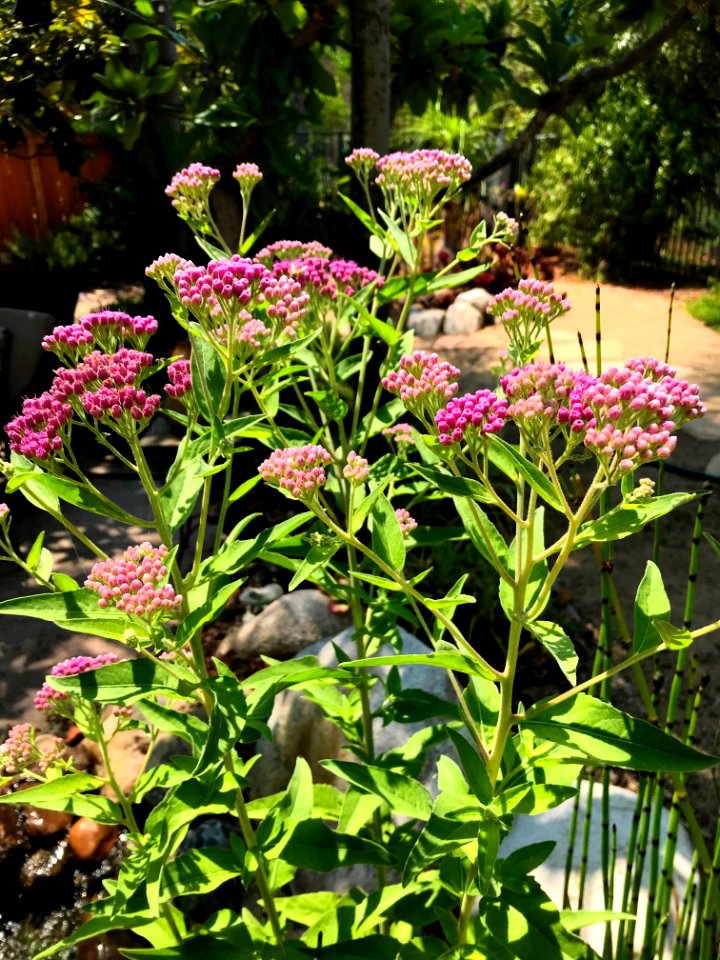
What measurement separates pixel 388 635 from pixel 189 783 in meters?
0.57

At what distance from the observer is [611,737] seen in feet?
3.91

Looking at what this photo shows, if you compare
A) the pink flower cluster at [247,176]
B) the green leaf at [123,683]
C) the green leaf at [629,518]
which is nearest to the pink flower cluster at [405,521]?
the green leaf at [123,683]

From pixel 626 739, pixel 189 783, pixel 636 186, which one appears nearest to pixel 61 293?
pixel 636 186

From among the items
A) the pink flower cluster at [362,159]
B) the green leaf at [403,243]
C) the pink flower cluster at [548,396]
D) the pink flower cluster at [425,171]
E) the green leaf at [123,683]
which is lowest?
the green leaf at [123,683]

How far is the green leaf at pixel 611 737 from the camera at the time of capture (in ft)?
3.75

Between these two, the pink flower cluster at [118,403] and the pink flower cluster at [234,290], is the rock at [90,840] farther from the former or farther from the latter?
the pink flower cluster at [234,290]

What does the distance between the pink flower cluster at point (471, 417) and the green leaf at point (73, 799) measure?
1035 millimetres

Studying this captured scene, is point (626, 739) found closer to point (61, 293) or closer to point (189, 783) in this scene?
point (189, 783)

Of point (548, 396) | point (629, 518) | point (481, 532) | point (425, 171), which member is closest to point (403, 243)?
point (425, 171)

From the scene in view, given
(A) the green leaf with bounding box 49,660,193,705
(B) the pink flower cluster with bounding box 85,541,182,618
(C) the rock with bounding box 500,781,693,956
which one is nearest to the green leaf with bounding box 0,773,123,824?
(A) the green leaf with bounding box 49,660,193,705

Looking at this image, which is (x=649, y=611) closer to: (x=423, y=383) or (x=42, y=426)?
(x=423, y=383)

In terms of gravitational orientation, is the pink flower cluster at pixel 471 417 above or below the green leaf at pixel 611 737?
above

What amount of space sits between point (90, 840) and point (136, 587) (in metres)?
2.41

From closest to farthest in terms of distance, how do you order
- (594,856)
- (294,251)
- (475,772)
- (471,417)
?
(471,417)
(475,772)
(294,251)
(594,856)
